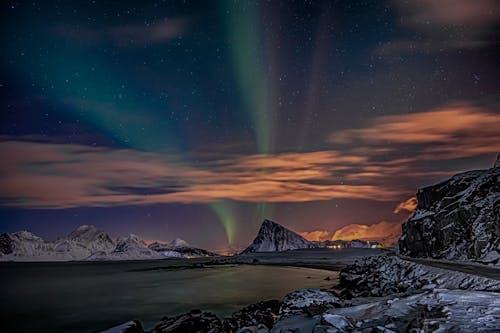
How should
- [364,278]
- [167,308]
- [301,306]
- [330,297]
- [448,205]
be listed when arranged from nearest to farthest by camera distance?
1. [301,306]
2. [330,297]
3. [364,278]
4. [167,308]
5. [448,205]

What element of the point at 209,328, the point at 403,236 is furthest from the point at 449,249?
the point at 209,328

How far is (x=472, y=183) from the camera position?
34625mm

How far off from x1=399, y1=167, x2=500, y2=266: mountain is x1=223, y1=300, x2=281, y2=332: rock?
54.7 ft

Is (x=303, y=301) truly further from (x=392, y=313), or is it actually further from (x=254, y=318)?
(x=392, y=313)

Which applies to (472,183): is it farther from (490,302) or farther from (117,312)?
(117,312)

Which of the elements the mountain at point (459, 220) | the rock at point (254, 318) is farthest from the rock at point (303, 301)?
the mountain at point (459, 220)

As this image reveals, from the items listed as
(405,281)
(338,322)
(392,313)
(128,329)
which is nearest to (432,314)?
(392,313)

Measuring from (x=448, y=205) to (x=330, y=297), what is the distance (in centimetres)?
2400

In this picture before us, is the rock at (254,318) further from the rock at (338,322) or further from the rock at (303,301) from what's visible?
the rock at (338,322)

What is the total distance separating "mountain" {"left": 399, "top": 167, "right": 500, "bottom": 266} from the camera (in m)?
28.2

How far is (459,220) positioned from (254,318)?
23384 millimetres

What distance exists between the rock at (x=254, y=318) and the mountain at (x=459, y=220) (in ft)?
54.7

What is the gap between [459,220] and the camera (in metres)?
32.5

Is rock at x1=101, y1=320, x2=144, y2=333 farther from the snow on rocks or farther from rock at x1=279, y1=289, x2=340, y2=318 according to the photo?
the snow on rocks
